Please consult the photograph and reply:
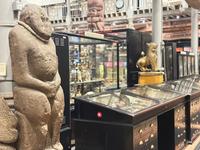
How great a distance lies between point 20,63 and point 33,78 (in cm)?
13

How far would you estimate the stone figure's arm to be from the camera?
2.17m

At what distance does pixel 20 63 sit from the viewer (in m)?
2.17

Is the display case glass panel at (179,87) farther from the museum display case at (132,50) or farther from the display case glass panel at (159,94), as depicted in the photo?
the museum display case at (132,50)

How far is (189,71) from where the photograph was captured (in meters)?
9.91

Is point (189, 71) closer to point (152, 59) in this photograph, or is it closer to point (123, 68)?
point (123, 68)

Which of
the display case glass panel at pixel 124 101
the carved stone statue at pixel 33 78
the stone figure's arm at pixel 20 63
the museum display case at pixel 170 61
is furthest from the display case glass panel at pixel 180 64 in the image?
the stone figure's arm at pixel 20 63

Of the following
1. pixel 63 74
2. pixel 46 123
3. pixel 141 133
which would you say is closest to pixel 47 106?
pixel 46 123

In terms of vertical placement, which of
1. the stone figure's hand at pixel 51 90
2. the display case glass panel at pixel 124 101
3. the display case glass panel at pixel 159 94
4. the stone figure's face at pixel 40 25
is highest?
the stone figure's face at pixel 40 25

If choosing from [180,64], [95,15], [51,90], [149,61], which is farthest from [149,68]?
[51,90]

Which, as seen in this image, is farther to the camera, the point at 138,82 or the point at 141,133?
the point at 138,82

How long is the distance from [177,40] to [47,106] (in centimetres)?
1307

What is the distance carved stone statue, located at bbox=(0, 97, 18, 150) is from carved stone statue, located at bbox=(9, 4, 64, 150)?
1.6 inches

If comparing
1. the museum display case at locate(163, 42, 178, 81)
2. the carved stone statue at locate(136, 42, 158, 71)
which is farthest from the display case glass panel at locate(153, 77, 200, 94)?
the museum display case at locate(163, 42, 178, 81)

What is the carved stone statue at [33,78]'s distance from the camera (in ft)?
7.16
